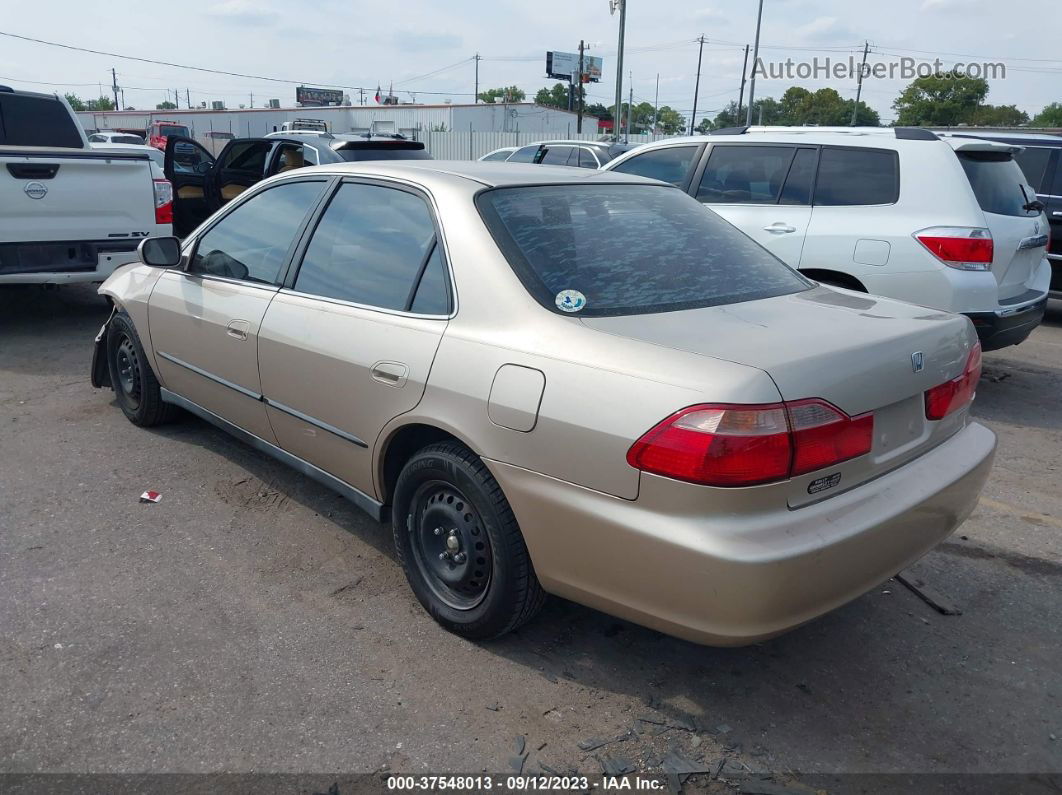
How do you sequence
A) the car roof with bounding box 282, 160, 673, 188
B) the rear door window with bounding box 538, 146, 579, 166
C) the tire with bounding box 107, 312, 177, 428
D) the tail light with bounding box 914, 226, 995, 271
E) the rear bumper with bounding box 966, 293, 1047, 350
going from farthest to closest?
the rear door window with bounding box 538, 146, 579, 166 < the rear bumper with bounding box 966, 293, 1047, 350 < the tail light with bounding box 914, 226, 995, 271 < the tire with bounding box 107, 312, 177, 428 < the car roof with bounding box 282, 160, 673, 188

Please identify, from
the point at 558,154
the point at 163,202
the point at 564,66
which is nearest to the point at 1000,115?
the point at 564,66

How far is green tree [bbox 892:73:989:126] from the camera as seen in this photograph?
2571 inches

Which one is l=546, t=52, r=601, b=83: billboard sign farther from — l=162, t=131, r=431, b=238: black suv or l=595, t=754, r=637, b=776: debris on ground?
l=595, t=754, r=637, b=776: debris on ground

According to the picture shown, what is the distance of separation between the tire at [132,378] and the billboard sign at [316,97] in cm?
8620

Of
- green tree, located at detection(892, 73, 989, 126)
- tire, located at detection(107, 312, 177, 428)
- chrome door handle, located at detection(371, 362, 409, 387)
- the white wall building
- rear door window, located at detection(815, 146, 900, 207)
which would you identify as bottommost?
tire, located at detection(107, 312, 177, 428)

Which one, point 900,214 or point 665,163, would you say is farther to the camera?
point 665,163

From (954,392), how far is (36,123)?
8313 mm

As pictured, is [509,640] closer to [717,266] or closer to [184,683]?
[184,683]

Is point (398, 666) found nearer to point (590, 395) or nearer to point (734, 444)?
point (590, 395)

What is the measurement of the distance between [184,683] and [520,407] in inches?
56.7

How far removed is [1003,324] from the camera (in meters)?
5.78

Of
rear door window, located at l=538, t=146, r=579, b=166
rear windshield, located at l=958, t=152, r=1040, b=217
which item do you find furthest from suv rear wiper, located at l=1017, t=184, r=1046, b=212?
rear door window, located at l=538, t=146, r=579, b=166

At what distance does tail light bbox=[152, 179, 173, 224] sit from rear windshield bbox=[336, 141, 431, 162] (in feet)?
5.75

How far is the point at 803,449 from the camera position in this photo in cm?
239
